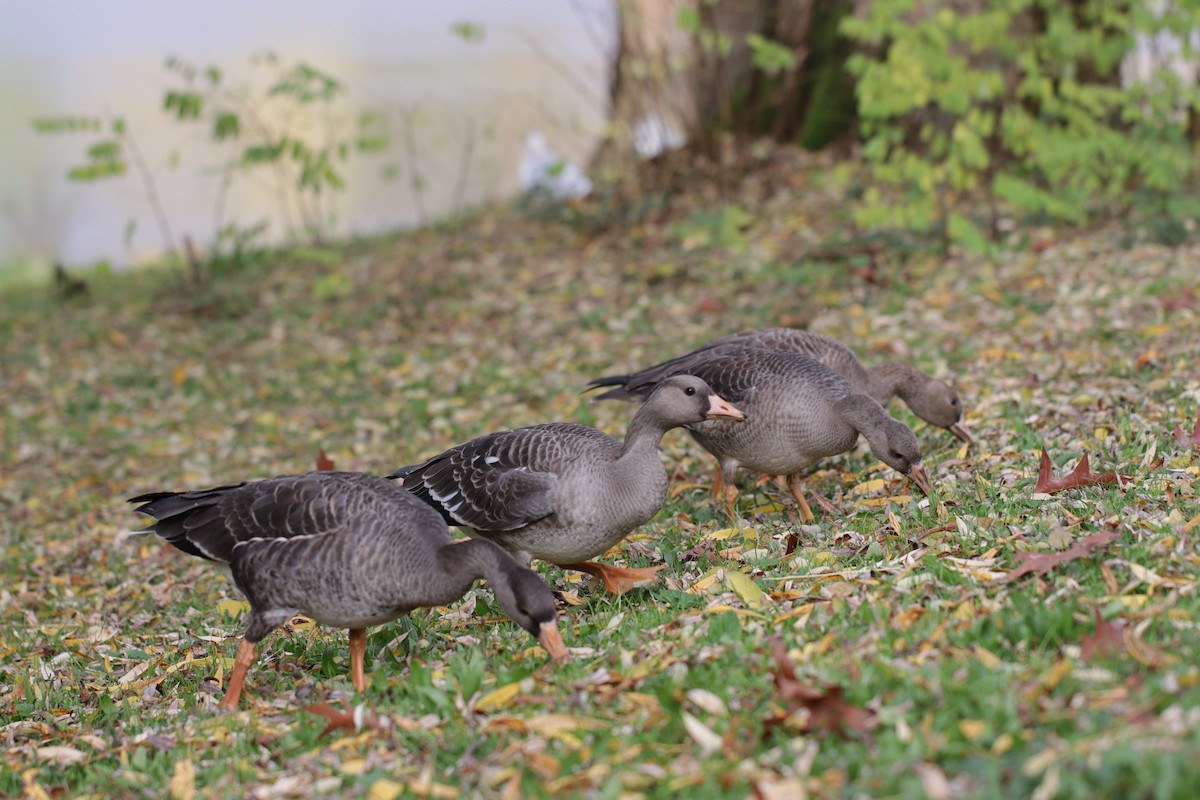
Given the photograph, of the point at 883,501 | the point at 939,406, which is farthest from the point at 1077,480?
the point at 939,406

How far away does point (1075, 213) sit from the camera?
11805 millimetres

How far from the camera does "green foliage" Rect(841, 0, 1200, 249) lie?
11227mm

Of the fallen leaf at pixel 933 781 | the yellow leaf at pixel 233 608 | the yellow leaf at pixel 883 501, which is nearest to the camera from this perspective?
the fallen leaf at pixel 933 781

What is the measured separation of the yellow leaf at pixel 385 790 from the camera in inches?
166

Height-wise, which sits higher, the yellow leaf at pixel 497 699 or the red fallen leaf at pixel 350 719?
the yellow leaf at pixel 497 699

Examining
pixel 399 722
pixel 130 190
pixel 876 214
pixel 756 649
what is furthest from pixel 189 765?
pixel 130 190

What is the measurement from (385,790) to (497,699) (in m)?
0.70

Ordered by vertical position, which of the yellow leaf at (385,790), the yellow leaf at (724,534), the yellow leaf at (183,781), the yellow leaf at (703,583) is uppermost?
the yellow leaf at (703,583)

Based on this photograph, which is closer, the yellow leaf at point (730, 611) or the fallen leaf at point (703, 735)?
the fallen leaf at point (703, 735)

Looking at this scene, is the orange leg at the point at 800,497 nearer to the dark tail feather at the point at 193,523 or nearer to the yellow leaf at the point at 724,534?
the yellow leaf at the point at 724,534

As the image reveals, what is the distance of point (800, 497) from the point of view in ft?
23.1

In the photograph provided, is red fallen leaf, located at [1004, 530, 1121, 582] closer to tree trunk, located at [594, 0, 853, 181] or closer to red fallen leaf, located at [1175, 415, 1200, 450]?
red fallen leaf, located at [1175, 415, 1200, 450]

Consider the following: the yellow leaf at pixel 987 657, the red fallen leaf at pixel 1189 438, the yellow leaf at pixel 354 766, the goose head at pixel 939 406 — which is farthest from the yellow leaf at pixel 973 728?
the goose head at pixel 939 406

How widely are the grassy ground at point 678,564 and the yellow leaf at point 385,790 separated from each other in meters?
0.04
